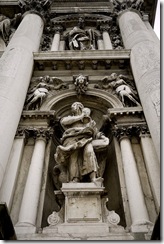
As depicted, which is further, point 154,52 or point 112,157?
point 154,52

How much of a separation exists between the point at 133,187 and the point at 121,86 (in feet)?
11.5

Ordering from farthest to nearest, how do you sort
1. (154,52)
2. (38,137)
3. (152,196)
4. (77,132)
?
1. (154,52)
2. (38,137)
3. (77,132)
4. (152,196)

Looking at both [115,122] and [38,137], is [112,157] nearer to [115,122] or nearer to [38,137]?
[115,122]

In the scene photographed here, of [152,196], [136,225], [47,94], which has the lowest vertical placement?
[136,225]

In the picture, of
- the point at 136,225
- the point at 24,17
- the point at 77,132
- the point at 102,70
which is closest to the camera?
the point at 136,225

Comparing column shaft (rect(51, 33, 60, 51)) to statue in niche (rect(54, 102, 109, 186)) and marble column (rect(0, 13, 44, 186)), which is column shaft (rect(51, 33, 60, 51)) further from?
statue in niche (rect(54, 102, 109, 186))

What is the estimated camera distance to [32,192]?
5371mm

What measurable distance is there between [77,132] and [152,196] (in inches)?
80.3

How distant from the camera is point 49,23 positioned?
12.7 metres

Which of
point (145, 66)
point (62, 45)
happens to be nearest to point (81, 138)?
point (145, 66)

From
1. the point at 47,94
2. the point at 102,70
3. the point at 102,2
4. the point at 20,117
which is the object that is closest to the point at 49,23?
the point at 102,2

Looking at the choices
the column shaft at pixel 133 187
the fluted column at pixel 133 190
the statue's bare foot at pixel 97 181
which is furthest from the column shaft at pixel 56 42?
the statue's bare foot at pixel 97 181

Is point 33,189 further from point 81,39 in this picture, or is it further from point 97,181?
point 81,39

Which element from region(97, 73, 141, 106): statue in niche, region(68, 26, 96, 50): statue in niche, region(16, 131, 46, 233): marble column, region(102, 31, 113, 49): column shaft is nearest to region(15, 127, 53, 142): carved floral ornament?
region(16, 131, 46, 233): marble column
